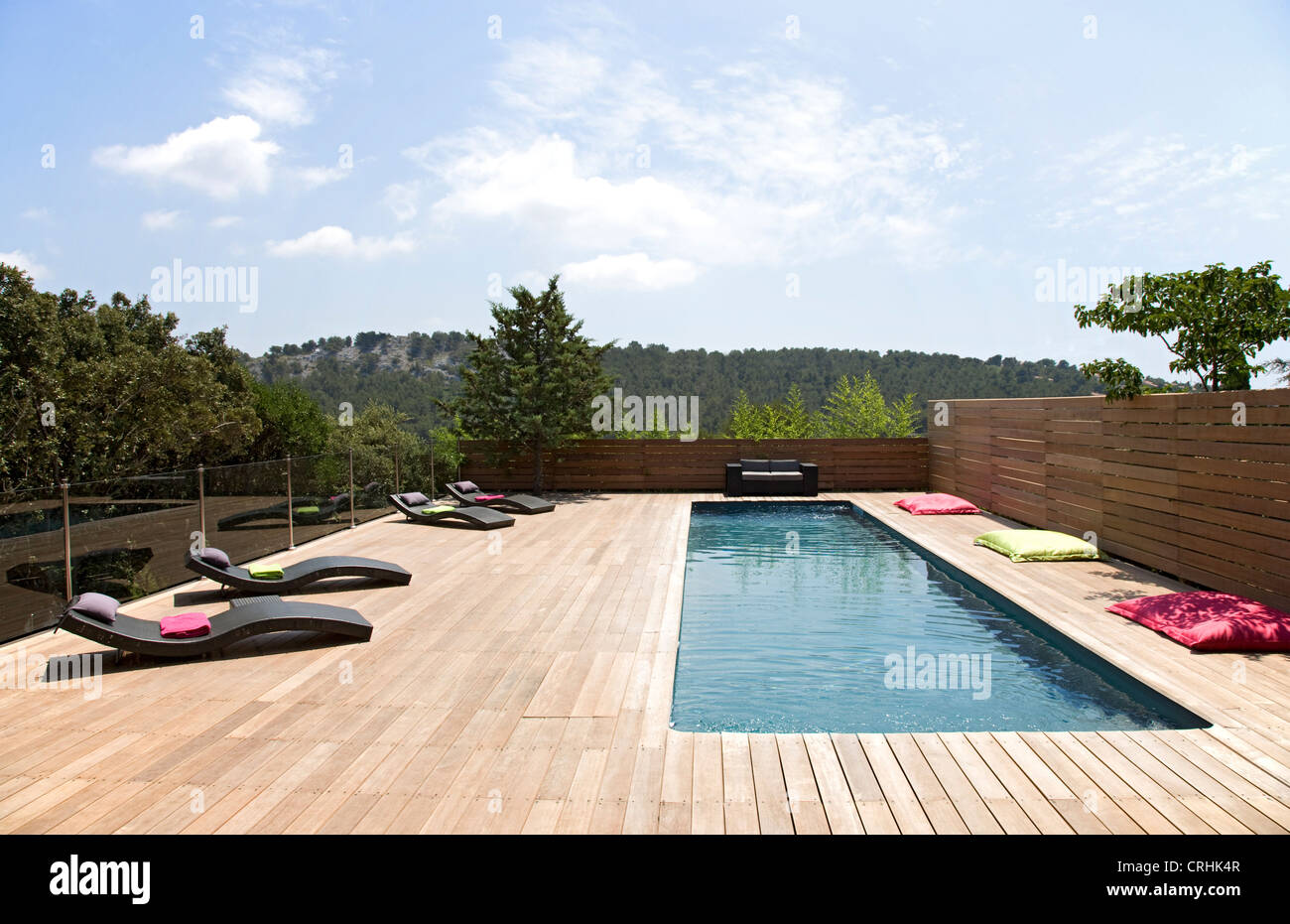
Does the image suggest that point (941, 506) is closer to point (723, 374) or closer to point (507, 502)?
point (507, 502)

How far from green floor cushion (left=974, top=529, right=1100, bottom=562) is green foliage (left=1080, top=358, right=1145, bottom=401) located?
5.12ft

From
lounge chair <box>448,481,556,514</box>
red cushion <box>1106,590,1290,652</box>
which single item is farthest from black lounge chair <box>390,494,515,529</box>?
red cushion <box>1106,590,1290,652</box>

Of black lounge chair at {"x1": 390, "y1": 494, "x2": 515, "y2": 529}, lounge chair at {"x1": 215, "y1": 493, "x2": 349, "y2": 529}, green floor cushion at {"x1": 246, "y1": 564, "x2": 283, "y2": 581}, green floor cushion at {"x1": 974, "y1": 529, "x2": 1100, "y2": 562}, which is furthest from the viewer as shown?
black lounge chair at {"x1": 390, "y1": 494, "x2": 515, "y2": 529}

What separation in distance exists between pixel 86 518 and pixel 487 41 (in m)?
8.19

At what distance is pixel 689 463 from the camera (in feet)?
51.1

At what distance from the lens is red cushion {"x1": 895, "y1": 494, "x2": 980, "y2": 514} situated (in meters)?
11.8

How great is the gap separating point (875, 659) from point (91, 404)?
68.3ft

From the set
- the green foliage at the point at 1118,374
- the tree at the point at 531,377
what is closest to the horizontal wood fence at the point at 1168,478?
the green foliage at the point at 1118,374

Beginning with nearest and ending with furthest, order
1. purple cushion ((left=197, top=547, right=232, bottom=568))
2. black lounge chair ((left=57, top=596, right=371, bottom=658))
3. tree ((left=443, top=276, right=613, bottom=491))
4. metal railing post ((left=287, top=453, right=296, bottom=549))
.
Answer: black lounge chair ((left=57, top=596, right=371, bottom=658)) < purple cushion ((left=197, top=547, right=232, bottom=568)) < metal railing post ((left=287, top=453, right=296, bottom=549)) < tree ((left=443, top=276, right=613, bottom=491))

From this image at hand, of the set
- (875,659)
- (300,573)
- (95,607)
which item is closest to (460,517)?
(300,573)

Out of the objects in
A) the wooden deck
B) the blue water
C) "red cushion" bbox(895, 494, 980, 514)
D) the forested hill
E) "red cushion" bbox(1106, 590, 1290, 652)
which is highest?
the forested hill

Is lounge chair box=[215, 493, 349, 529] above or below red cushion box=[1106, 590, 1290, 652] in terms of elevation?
Answer: above

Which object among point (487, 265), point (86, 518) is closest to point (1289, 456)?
point (86, 518)

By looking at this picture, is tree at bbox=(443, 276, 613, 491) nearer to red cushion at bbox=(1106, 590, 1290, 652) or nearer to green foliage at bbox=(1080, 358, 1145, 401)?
green foliage at bbox=(1080, 358, 1145, 401)
